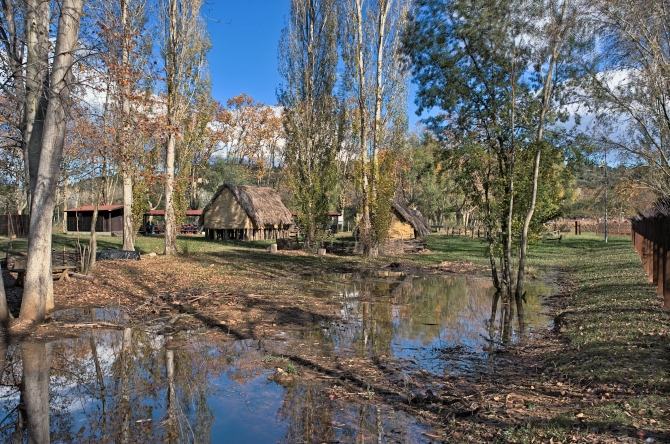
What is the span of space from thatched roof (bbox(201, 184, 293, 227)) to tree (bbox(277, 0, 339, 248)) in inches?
391

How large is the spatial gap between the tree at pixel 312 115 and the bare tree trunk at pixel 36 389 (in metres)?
19.8

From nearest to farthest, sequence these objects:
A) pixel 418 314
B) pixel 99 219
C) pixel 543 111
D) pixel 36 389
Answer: pixel 36 389
pixel 418 314
pixel 543 111
pixel 99 219

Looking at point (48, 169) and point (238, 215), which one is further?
point (238, 215)

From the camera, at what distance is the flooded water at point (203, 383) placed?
4871 millimetres

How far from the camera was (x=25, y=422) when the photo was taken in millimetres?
4961

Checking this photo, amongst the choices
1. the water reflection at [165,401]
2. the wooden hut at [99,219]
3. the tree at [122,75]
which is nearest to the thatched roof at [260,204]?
the wooden hut at [99,219]

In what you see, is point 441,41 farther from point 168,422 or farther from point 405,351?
point 168,422

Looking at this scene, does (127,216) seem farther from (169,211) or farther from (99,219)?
(99,219)

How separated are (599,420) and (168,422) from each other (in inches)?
173

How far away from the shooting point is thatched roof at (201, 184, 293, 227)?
3628 centimetres

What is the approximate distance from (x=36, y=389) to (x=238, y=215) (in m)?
31.0

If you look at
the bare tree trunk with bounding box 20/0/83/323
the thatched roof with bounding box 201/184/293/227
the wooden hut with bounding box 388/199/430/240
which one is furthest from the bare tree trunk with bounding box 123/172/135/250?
the wooden hut with bounding box 388/199/430/240

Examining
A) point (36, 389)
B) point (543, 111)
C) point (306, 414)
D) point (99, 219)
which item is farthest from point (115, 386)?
point (99, 219)

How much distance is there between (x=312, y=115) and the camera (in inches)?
1068
